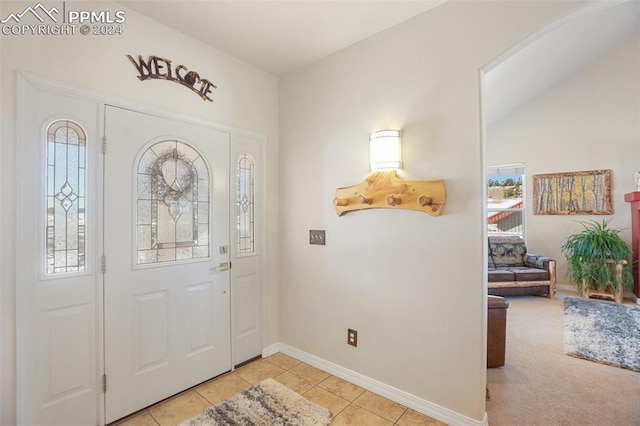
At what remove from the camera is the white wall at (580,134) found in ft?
15.1

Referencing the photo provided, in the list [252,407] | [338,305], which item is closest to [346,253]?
[338,305]

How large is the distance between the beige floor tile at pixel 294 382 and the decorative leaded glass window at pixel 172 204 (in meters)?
1.21

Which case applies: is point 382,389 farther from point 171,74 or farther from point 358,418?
point 171,74

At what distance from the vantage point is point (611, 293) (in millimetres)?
4453

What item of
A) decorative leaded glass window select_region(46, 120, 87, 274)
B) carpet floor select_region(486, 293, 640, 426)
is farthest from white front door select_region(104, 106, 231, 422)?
carpet floor select_region(486, 293, 640, 426)

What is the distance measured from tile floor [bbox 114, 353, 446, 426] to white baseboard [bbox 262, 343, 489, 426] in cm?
4

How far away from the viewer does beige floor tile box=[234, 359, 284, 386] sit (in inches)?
93.3

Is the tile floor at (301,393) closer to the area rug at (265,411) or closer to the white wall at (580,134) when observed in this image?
the area rug at (265,411)

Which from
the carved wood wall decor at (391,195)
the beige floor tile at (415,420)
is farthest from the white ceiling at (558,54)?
the beige floor tile at (415,420)

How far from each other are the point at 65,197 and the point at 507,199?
6845mm

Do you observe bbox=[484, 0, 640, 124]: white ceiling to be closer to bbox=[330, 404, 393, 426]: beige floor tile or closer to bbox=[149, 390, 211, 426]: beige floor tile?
bbox=[330, 404, 393, 426]: beige floor tile

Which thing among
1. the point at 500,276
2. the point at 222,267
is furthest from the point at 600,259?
the point at 222,267

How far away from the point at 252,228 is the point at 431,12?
221 centimetres

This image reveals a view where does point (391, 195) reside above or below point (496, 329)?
above
